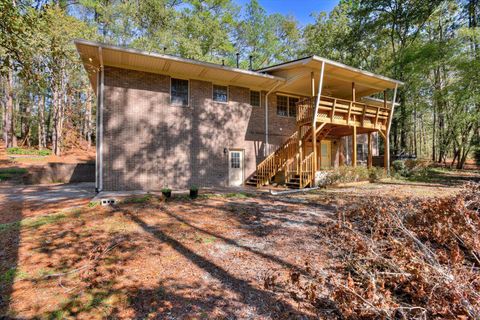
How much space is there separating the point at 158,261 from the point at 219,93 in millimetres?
9541

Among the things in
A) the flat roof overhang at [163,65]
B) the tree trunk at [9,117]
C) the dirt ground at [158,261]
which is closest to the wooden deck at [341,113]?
the flat roof overhang at [163,65]

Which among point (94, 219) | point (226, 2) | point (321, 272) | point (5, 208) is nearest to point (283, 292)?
point (321, 272)

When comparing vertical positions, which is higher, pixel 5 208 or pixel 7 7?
pixel 7 7

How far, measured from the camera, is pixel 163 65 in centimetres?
1002

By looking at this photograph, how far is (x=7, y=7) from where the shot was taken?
11.8 feet

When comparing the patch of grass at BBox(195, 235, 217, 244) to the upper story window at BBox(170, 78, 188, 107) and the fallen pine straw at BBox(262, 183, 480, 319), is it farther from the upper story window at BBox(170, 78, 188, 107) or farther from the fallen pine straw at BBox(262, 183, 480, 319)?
A: the upper story window at BBox(170, 78, 188, 107)

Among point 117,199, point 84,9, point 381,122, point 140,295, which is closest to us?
point 140,295

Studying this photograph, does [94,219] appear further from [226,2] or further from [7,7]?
[226,2]

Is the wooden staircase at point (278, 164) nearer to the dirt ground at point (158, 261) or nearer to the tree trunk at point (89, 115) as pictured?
the dirt ground at point (158, 261)

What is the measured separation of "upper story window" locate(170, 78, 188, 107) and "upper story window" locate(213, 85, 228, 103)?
4.66ft

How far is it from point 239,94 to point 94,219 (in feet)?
28.9

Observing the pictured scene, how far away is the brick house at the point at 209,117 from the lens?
9.71m

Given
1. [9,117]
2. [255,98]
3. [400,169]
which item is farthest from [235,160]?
[9,117]

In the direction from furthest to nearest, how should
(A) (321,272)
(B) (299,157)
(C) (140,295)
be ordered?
(B) (299,157) → (A) (321,272) → (C) (140,295)
